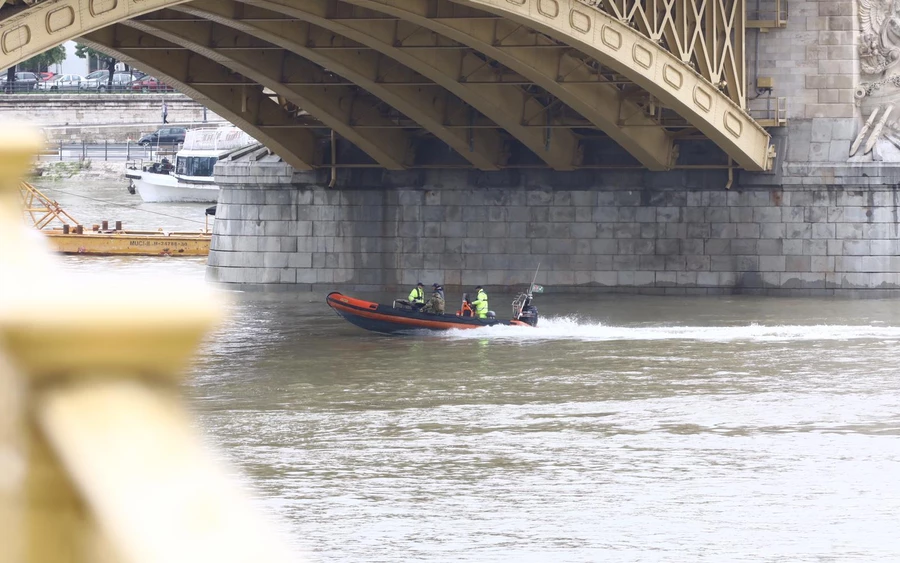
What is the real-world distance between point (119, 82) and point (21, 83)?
6824 mm

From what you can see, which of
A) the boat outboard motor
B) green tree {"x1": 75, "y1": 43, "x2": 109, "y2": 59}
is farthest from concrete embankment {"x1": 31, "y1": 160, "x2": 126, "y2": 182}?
the boat outboard motor

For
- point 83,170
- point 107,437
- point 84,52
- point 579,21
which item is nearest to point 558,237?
point 579,21

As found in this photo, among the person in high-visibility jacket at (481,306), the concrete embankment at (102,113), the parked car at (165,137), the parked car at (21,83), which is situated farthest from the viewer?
the parked car at (21,83)

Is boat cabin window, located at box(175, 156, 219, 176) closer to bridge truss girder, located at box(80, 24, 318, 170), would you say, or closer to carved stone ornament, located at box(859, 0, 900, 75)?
bridge truss girder, located at box(80, 24, 318, 170)

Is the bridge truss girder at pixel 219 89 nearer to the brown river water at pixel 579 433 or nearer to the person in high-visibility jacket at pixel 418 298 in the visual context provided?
the brown river water at pixel 579 433

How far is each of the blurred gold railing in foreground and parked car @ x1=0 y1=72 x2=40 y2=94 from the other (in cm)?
7973

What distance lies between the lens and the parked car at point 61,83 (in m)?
81.5

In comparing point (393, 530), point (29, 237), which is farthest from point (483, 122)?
point (29, 237)

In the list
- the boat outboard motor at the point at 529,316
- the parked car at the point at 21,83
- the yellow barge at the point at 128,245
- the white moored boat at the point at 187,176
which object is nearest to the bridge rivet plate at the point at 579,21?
the boat outboard motor at the point at 529,316

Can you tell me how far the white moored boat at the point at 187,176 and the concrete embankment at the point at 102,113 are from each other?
10.2 meters

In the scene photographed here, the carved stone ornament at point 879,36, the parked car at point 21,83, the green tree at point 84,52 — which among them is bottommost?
the carved stone ornament at point 879,36

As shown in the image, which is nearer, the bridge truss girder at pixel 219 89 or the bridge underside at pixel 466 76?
the bridge underside at pixel 466 76

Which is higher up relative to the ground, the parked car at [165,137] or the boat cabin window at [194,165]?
the parked car at [165,137]

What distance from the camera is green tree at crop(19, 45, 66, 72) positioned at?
79.6m
